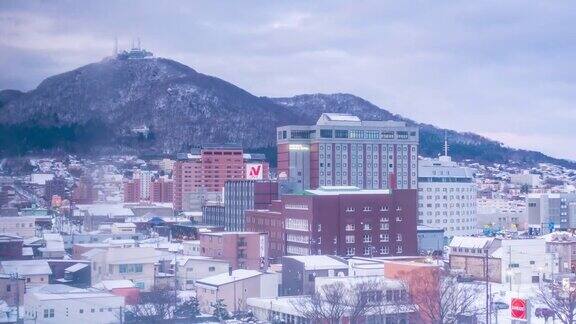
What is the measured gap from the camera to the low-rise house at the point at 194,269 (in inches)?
367

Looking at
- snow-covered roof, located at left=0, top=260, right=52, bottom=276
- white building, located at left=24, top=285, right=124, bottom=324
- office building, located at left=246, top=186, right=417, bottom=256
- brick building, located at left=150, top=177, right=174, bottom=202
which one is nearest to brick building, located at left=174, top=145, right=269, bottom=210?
brick building, located at left=150, top=177, right=174, bottom=202

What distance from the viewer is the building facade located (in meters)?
18.6

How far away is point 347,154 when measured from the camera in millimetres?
18766

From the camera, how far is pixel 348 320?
6977 mm

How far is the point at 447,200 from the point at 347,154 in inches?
92.6

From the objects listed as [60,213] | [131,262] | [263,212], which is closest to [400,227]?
[263,212]

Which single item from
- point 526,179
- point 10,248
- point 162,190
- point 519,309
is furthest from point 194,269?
point 526,179

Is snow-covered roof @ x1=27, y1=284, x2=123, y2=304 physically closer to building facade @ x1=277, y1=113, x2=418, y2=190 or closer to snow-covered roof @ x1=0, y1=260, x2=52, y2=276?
snow-covered roof @ x1=0, y1=260, x2=52, y2=276

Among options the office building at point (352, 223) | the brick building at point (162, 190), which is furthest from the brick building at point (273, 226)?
the brick building at point (162, 190)

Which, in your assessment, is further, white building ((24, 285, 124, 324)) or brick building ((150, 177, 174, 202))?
brick building ((150, 177, 174, 202))

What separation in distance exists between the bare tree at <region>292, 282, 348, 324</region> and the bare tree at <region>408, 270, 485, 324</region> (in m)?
0.68

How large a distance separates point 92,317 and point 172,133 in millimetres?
22512

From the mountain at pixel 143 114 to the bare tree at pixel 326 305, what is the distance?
3.25 meters

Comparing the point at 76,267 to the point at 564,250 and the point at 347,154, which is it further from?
the point at 347,154
